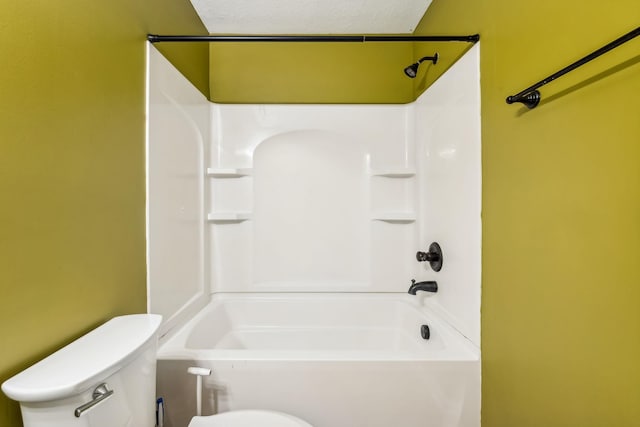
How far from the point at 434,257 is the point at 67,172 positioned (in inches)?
67.2

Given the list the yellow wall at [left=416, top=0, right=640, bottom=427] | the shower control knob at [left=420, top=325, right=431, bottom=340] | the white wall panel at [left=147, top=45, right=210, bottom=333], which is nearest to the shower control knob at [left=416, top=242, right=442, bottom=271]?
the shower control knob at [left=420, top=325, right=431, bottom=340]

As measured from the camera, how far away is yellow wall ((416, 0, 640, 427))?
0.71 m

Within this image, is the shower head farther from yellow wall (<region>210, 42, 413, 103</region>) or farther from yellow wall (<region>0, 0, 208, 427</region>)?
yellow wall (<region>0, 0, 208, 427</region>)

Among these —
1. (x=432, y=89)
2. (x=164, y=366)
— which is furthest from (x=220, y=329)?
(x=432, y=89)

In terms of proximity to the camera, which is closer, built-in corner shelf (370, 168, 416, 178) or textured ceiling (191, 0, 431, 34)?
textured ceiling (191, 0, 431, 34)

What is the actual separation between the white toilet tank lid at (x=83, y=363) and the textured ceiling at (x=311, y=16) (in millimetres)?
1846

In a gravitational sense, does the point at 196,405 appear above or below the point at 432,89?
below

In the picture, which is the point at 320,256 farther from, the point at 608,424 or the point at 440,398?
the point at 608,424

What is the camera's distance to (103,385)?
0.79 metres

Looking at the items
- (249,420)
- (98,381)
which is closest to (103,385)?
(98,381)

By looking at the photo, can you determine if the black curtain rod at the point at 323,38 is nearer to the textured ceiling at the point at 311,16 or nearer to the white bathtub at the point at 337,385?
the textured ceiling at the point at 311,16

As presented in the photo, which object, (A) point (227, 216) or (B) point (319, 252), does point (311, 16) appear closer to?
(A) point (227, 216)

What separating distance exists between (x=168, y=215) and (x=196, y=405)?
0.89m

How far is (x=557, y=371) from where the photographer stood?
2.99 feet
